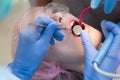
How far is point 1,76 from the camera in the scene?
86cm

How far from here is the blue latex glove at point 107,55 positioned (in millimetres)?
855

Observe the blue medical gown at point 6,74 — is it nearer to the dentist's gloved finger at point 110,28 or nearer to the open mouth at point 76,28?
the open mouth at point 76,28

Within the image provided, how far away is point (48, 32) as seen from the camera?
89cm

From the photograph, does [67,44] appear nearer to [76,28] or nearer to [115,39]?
[76,28]

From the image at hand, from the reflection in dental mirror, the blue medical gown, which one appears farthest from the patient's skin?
the blue medical gown

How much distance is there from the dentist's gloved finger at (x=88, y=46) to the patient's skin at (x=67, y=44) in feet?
0.24

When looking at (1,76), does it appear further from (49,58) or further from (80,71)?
(80,71)

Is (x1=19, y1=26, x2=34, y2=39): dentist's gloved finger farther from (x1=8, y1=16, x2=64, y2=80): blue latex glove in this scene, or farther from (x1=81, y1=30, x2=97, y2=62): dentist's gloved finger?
(x1=81, y1=30, x2=97, y2=62): dentist's gloved finger

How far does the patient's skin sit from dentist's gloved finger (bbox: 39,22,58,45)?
0.08 m

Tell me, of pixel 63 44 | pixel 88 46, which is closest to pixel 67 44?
pixel 63 44

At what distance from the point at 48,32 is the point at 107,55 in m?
0.24

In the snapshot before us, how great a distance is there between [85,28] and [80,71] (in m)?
0.19

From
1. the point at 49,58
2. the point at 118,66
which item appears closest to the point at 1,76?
the point at 49,58

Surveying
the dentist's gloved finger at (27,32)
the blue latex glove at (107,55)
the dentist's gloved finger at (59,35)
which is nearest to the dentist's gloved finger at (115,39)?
the blue latex glove at (107,55)
